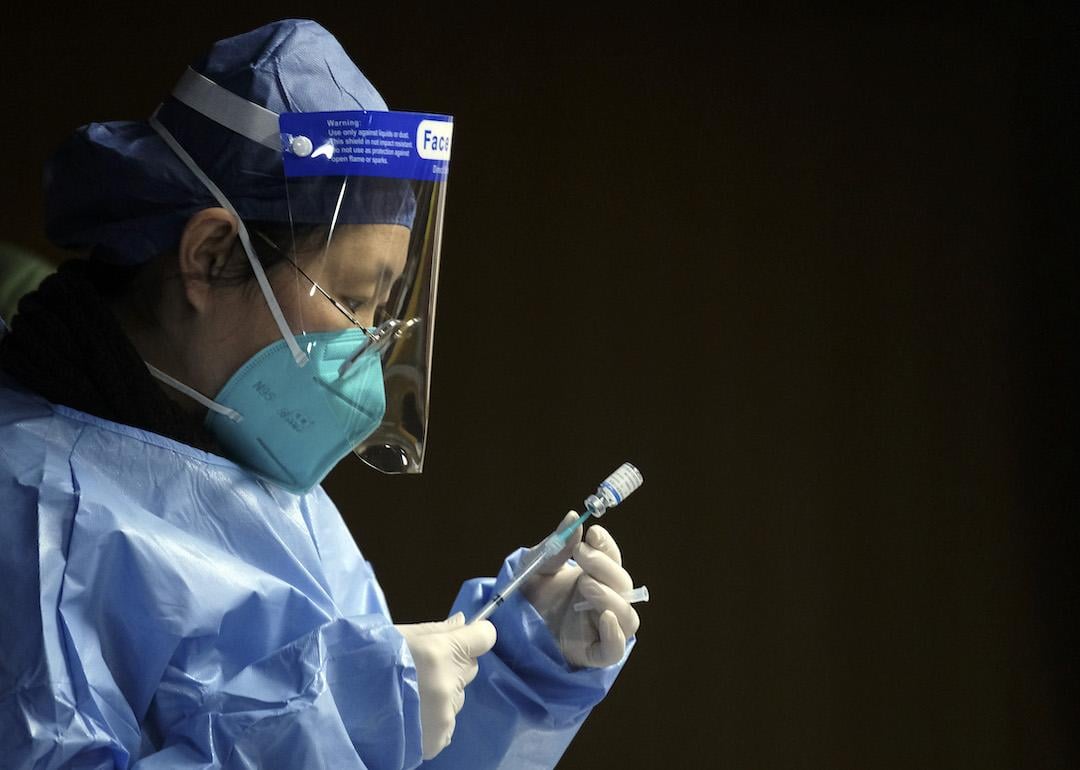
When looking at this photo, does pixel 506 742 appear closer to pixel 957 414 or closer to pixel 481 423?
pixel 481 423

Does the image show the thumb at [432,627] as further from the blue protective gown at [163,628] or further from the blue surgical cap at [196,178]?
the blue surgical cap at [196,178]

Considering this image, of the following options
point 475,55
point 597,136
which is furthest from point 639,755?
point 475,55

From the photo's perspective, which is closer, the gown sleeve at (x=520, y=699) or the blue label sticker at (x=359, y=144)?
the blue label sticker at (x=359, y=144)

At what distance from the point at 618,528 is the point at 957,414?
2.45 feet

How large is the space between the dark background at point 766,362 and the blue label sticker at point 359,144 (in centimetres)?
141

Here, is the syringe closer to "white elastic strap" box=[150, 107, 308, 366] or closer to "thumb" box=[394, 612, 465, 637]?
"thumb" box=[394, 612, 465, 637]

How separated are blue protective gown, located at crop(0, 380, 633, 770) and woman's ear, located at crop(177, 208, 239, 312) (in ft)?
0.47

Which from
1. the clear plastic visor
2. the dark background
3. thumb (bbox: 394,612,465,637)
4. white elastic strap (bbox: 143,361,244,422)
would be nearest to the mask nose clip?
the clear plastic visor

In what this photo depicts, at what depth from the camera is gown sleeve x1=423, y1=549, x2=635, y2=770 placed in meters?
1.33

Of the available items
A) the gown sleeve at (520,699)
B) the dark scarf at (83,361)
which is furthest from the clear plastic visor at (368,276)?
the gown sleeve at (520,699)

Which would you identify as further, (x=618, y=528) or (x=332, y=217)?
(x=618, y=528)

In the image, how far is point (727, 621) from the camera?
2.55m

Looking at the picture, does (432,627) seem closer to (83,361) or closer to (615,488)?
(615,488)

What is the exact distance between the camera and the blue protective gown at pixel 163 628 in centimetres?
94
